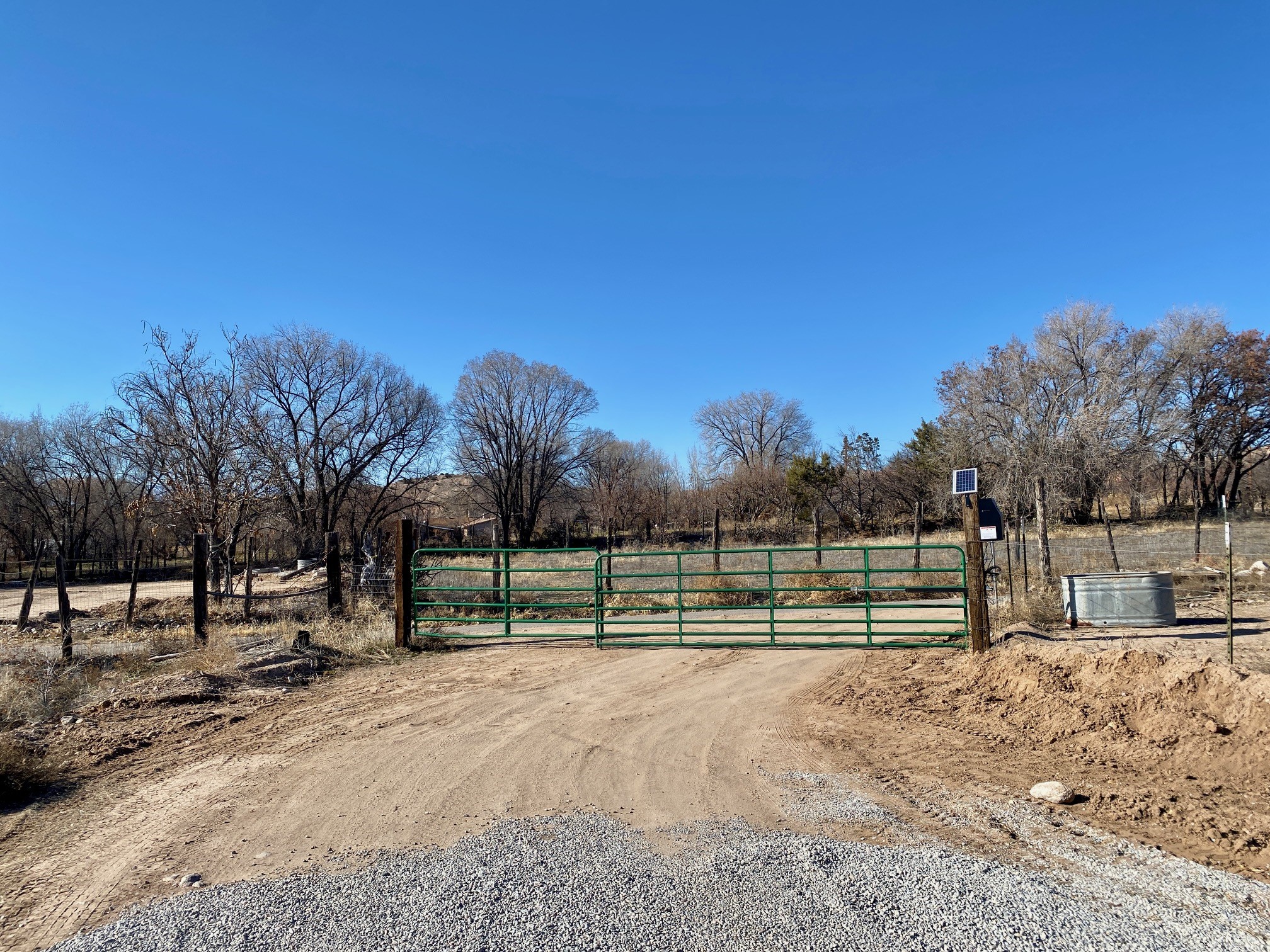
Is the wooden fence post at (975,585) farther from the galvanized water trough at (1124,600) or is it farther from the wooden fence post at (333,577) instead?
the wooden fence post at (333,577)

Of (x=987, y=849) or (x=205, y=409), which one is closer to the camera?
(x=987, y=849)

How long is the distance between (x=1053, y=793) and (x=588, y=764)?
3477 mm

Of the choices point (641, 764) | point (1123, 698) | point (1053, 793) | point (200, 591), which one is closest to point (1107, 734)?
point (1123, 698)

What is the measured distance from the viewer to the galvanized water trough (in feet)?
35.0

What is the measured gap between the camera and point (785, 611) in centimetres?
1478

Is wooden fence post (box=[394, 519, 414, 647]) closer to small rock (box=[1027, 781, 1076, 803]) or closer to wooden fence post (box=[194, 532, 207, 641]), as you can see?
wooden fence post (box=[194, 532, 207, 641])

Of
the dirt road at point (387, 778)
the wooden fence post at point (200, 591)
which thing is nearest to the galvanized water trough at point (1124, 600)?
the dirt road at point (387, 778)

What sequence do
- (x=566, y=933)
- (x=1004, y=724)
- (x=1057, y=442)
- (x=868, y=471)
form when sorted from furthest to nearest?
(x=868, y=471), (x=1057, y=442), (x=1004, y=724), (x=566, y=933)

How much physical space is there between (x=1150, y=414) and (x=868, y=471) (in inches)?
577

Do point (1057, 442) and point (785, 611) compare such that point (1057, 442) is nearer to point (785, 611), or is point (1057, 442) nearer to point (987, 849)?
point (785, 611)

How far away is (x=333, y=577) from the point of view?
12594 millimetres

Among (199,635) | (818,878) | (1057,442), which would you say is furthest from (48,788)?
(1057,442)

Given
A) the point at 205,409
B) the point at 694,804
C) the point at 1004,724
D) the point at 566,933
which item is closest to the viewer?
the point at 566,933

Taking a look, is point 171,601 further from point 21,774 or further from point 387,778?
point 387,778
